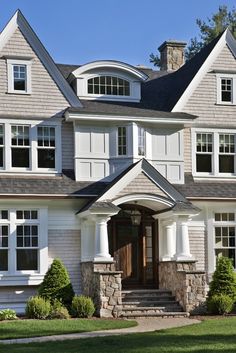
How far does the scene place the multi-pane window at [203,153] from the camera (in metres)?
23.9

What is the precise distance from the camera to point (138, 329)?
17.2 meters

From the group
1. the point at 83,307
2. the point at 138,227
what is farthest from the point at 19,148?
the point at 83,307

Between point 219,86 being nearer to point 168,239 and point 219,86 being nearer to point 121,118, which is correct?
point 121,118

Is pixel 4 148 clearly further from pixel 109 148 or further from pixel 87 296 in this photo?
pixel 87 296

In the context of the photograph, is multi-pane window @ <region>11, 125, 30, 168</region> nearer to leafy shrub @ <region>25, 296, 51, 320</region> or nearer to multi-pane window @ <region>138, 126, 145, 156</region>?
multi-pane window @ <region>138, 126, 145, 156</region>

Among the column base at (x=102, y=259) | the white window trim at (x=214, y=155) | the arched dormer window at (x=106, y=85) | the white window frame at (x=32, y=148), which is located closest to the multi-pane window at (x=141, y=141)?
the white window trim at (x=214, y=155)

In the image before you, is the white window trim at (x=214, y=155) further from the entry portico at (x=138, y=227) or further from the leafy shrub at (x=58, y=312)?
the leafy shrub at (x=58, y=312)

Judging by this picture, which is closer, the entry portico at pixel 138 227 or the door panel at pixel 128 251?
the entry portico at pixel 138 227

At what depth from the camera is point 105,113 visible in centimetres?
2233

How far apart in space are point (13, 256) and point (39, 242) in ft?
2.94

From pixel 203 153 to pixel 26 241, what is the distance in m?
6.79

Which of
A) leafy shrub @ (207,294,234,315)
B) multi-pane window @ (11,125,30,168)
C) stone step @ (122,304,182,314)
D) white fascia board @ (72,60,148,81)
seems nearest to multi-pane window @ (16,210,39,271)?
multi-pane window @ (11,125,30,168)

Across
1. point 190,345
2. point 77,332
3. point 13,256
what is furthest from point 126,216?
point 190,345

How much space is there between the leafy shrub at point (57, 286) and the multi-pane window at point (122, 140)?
14.9ft
